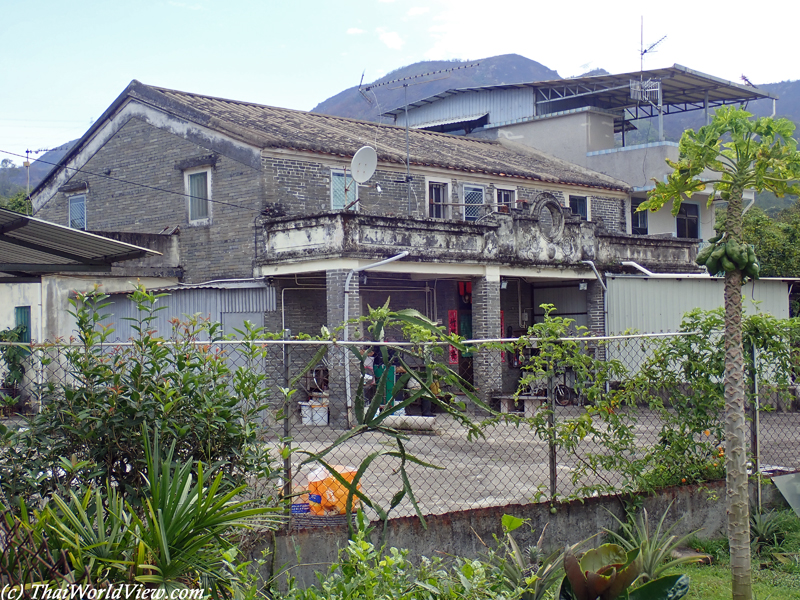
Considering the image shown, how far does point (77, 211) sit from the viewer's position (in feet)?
68.4

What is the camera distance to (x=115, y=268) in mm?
17094

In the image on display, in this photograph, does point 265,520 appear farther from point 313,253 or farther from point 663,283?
point 663,283

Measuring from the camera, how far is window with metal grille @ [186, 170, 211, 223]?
58.7ft

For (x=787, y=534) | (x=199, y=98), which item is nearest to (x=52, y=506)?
(x=787, y=534)

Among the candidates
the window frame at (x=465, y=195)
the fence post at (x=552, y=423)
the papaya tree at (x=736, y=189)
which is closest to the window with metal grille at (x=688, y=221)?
the window frame at (x=465, y=195)

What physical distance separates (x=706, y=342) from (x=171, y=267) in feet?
46.3

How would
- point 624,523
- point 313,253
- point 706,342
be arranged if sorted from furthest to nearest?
point 313,253 → point 706,342 → point 624,523

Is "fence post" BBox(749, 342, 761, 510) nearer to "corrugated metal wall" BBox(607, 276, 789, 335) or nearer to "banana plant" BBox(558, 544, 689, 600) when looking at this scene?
"banana plant" BBox(558, 544, 689, 600)

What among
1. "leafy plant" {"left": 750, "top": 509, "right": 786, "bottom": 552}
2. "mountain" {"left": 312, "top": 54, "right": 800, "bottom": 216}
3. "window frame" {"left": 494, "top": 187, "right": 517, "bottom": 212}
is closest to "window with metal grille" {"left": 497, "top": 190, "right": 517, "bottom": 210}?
"window frame" {"left": 494, "top": 187, "right": 517, "bottom": 212}

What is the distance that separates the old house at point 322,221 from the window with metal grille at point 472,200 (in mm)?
37

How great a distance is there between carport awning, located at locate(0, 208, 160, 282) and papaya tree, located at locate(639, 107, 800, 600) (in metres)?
4.03

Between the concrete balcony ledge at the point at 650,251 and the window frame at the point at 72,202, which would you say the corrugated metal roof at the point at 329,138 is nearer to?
the window frame at the point at 72,202

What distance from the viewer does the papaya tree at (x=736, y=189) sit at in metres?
4.80

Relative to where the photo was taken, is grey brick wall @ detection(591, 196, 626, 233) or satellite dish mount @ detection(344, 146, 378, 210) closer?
satellite dish mount @ detection(344, 146, 378, 210)
